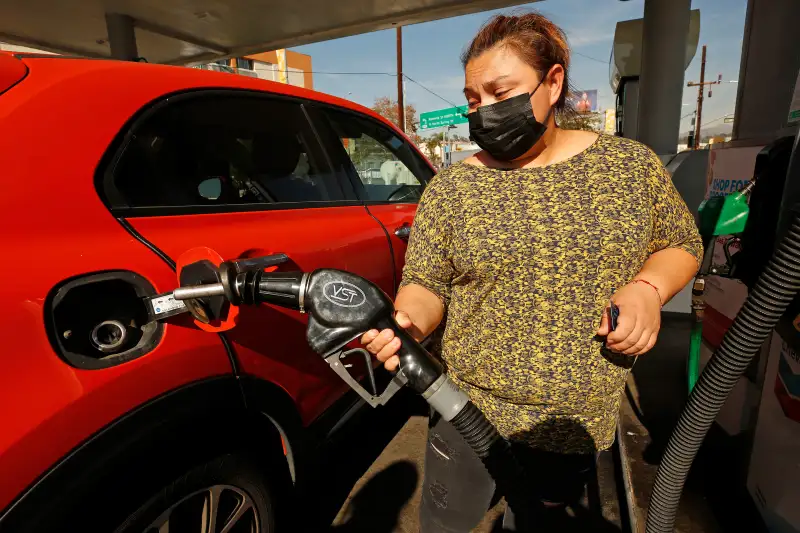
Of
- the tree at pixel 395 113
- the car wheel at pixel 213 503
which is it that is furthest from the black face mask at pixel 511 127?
the tree at pixel 395 113

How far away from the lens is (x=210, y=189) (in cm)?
164

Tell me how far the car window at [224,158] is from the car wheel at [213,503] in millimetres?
780

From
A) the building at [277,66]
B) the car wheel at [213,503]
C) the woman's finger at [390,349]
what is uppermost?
the building at [277,66]

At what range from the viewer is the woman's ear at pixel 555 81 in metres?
1.29

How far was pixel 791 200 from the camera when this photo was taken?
127 cm

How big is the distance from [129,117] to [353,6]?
22.5ft

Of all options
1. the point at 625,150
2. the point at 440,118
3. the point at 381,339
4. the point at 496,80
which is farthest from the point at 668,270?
the point at 440,118

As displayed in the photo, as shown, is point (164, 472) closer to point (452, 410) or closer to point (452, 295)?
point (452, 410)

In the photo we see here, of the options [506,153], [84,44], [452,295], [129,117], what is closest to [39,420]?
[129,117]

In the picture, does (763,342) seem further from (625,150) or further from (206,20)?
(206,20)

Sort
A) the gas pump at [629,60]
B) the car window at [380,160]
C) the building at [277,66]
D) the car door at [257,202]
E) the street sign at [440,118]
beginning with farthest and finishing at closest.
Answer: the building at [277,66]
the street sign at [440,118]
the gas pump at [629,60]
the car window at [380,160]
the car door at [257,202]

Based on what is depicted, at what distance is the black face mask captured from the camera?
4.15 ft

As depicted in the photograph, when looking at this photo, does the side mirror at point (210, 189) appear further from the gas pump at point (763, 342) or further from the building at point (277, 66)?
the building at point (277, 66)

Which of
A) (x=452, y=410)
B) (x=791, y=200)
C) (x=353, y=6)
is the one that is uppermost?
(x=353, y=6)
